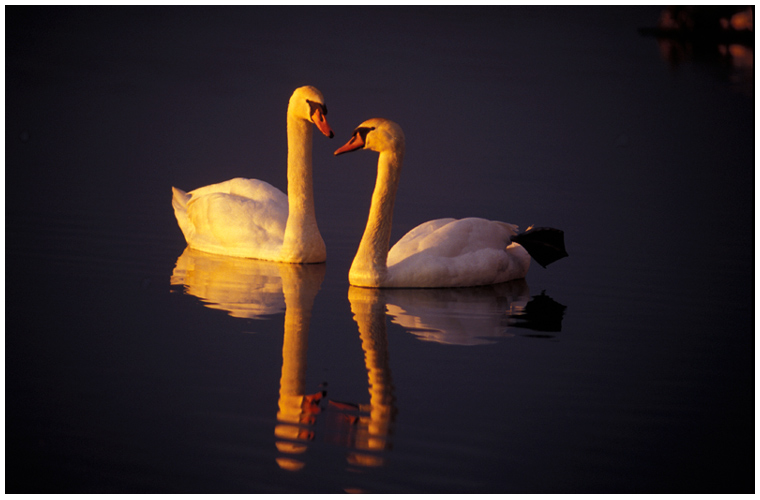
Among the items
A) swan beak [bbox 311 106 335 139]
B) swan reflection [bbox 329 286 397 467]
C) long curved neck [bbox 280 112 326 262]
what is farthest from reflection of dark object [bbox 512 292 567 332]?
swan beak [bbox 311 106 335 139]

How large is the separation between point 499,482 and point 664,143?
12.7 metres

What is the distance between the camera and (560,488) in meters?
4.45

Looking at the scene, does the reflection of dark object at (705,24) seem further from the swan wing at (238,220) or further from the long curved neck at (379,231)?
the long curved neck at (379,231)

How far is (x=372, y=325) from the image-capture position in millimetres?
6578

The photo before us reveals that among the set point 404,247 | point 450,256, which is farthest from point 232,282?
point 450,256

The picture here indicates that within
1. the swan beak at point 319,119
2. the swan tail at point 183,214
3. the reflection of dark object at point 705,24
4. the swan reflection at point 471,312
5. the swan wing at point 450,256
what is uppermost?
the reflection of dark object at point 705,24

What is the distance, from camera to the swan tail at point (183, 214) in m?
9.15

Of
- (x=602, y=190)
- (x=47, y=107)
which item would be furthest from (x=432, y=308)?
(x=47, y=107)

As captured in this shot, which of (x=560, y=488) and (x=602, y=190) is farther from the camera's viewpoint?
(x=602, y=190)

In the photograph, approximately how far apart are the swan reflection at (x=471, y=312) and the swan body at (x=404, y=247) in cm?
12

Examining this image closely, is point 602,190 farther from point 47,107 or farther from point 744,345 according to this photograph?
point 47,107

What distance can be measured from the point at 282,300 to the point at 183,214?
263 centimetres

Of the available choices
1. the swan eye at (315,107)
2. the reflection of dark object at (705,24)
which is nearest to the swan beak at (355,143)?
the swan eye at (315,107)

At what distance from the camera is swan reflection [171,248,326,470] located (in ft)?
16.0
